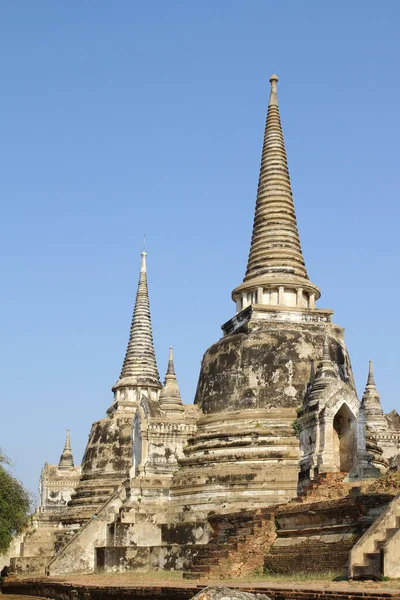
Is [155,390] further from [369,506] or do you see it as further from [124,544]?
[369,506]

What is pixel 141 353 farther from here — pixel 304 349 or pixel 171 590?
pixel 171 590

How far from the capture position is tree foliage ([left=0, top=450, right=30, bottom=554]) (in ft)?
107

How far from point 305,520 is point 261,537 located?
1.46 m

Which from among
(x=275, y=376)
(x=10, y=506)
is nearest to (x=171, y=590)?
(x=275, y=376)

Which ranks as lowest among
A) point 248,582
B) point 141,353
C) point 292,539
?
point 248,582

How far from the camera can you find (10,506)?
107 feet

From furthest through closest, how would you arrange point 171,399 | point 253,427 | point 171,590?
point 171,399
point 253,427
point 171,590

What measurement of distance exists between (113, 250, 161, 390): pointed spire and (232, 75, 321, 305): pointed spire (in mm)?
11783

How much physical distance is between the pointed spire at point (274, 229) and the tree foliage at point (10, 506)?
10.9m

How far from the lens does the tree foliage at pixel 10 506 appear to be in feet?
107

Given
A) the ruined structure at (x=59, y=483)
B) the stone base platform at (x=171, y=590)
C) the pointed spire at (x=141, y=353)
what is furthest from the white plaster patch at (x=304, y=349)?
the ruined structure at (x=59, y=483)

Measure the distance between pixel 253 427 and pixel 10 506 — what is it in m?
10.7

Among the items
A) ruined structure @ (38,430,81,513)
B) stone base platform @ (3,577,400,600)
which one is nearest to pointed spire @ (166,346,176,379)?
stone base platform @ (3,577,400,600)

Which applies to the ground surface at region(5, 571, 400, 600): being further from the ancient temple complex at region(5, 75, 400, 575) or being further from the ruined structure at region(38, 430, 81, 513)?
the ruined structure at region(38, 430, 81, 513)
